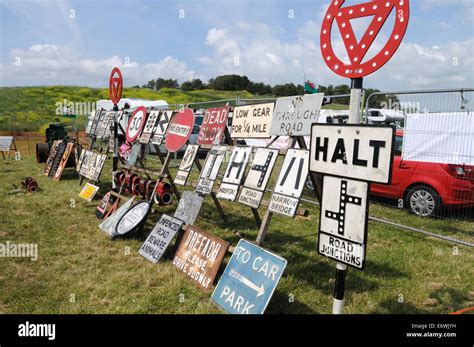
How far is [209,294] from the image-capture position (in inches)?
166

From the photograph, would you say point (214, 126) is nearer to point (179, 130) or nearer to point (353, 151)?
point (179, 130)

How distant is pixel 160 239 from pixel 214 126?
6.85 feet

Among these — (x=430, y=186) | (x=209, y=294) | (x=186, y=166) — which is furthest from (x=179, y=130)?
(x=430, y=186)

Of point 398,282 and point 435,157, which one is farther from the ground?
point 435,157

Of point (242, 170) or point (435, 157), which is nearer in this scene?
point (242, 170)

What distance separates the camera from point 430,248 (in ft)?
19.1

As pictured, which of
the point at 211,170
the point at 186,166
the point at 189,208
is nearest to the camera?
the point at 189,208

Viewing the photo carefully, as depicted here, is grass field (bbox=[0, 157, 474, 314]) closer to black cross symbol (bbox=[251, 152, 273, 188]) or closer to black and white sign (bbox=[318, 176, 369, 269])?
black cross symbol (bbox=[251, 152, 273, 188])

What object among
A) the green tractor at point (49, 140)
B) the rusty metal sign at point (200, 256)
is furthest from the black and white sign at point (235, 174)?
the green tractor at point (49, 140)

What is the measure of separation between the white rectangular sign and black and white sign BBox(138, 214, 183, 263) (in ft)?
5.43

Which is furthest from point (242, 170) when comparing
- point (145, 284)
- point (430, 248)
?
point (430, 248)

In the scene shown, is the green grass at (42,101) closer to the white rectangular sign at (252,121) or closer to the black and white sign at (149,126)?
the black and white sign at (149,126)
